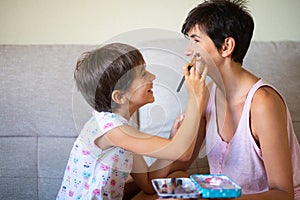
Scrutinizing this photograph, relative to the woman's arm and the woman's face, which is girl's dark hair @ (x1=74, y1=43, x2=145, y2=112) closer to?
the woman's face

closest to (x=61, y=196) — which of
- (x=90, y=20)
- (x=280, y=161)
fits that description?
(x=280, y=161)

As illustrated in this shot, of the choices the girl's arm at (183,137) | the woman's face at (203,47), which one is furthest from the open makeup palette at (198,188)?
the woman's face at (203,47)

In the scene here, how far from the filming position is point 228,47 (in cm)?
126

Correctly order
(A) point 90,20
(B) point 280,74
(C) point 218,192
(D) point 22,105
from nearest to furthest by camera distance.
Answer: (C) point 218,192 < (D) point 22,105 < (B) point 280,74 < (A) point 90,20

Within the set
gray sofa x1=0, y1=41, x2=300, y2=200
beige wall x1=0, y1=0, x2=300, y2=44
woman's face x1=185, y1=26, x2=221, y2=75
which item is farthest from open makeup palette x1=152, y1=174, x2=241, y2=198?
beige wall x1=0, y1=0, x2=300, y2=44

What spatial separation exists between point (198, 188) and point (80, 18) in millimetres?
1228

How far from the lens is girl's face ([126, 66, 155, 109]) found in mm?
1213

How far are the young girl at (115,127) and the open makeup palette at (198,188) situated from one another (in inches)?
7.9

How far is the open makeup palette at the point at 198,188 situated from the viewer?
2.80ft

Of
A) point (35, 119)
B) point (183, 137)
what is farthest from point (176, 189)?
point (35, 119)

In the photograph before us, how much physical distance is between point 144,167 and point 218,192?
538mm

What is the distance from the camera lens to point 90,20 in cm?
189

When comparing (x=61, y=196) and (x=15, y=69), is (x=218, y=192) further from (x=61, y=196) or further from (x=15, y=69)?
(x=15, y=69)

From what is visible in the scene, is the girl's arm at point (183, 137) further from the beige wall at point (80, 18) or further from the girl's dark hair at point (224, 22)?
the beige wall at point (80, 18)
